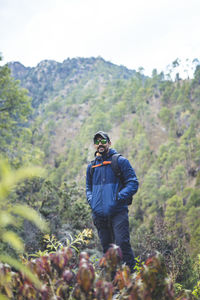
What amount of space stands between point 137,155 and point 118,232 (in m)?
43.7

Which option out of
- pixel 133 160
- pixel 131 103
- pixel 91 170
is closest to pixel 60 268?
pixel 91 170

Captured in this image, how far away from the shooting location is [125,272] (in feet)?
3.58

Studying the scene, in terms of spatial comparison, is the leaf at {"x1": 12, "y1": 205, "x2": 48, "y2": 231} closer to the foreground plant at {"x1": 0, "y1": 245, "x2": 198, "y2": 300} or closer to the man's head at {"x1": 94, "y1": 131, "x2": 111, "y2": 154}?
the foreground plant at {"x1": 0, "y1": 245, "x2": 198, "y2": 300}

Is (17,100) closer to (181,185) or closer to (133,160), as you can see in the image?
(181,185)

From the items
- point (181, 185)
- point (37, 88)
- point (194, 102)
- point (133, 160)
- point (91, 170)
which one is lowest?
point (181, 185)

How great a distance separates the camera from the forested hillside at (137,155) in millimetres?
9961

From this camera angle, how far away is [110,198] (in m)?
2.48

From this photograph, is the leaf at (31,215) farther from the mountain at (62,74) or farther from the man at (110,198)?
the mountain at (62,74)

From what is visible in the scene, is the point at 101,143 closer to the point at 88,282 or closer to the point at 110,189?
the point at 110,189

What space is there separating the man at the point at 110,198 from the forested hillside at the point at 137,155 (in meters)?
0.65

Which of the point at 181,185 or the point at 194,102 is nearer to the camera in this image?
the point at 181,185

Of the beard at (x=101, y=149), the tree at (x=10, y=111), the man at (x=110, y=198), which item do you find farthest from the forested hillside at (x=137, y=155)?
the beard at (x=101, y=149)

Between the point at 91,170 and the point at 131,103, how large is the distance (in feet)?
188

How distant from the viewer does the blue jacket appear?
8.13 feet
